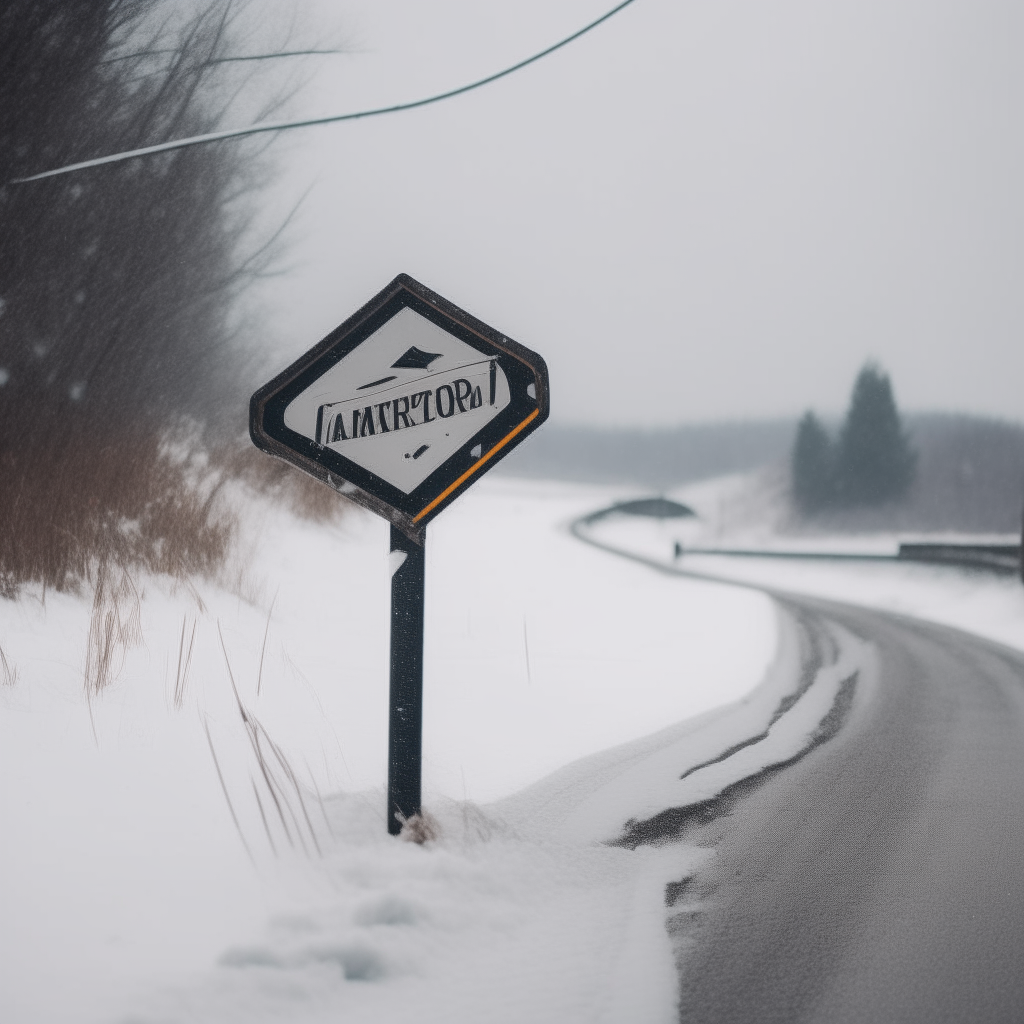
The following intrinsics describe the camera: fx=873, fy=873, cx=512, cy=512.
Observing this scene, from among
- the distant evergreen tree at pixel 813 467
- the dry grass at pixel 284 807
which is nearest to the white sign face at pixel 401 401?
the dry grass at pixel 284 807

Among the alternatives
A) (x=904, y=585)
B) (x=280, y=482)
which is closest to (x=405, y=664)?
(x=280, y=482)

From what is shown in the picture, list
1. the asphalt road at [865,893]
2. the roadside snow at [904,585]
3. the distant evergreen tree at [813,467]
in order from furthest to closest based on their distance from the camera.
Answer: the distant evergreen tree at [813,467] → the roadside snow at [904,585] → the asphalt road at [865,893]

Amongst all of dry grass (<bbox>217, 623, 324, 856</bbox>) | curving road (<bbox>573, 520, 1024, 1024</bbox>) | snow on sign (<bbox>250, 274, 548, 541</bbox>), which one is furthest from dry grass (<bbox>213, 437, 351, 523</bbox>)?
curving road (<bbox>573, 520, 1024, 1024</bbox>)

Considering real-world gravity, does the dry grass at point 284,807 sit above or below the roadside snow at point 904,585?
above

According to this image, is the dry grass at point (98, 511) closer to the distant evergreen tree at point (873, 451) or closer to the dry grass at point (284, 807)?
the dry grass at point (284, 807)

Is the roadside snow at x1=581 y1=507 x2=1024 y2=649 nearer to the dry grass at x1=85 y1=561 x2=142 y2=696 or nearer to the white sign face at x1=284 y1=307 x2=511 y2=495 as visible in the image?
the dry grass at x1=85 y1=561 x2=142 y2=696

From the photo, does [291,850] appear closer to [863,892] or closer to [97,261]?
[863,892]

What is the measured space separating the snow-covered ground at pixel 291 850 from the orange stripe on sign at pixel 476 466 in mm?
805

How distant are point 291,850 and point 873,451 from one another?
239ft

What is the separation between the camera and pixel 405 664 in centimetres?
259

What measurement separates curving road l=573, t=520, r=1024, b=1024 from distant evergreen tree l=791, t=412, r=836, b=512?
69668 millimetres

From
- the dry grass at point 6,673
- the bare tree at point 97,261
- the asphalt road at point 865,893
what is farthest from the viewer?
the bare tree at point 97,261

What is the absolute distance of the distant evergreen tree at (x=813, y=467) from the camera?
2800 inches

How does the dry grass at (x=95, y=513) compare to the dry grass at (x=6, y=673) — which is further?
the dry grass at (x=95, y=513)
